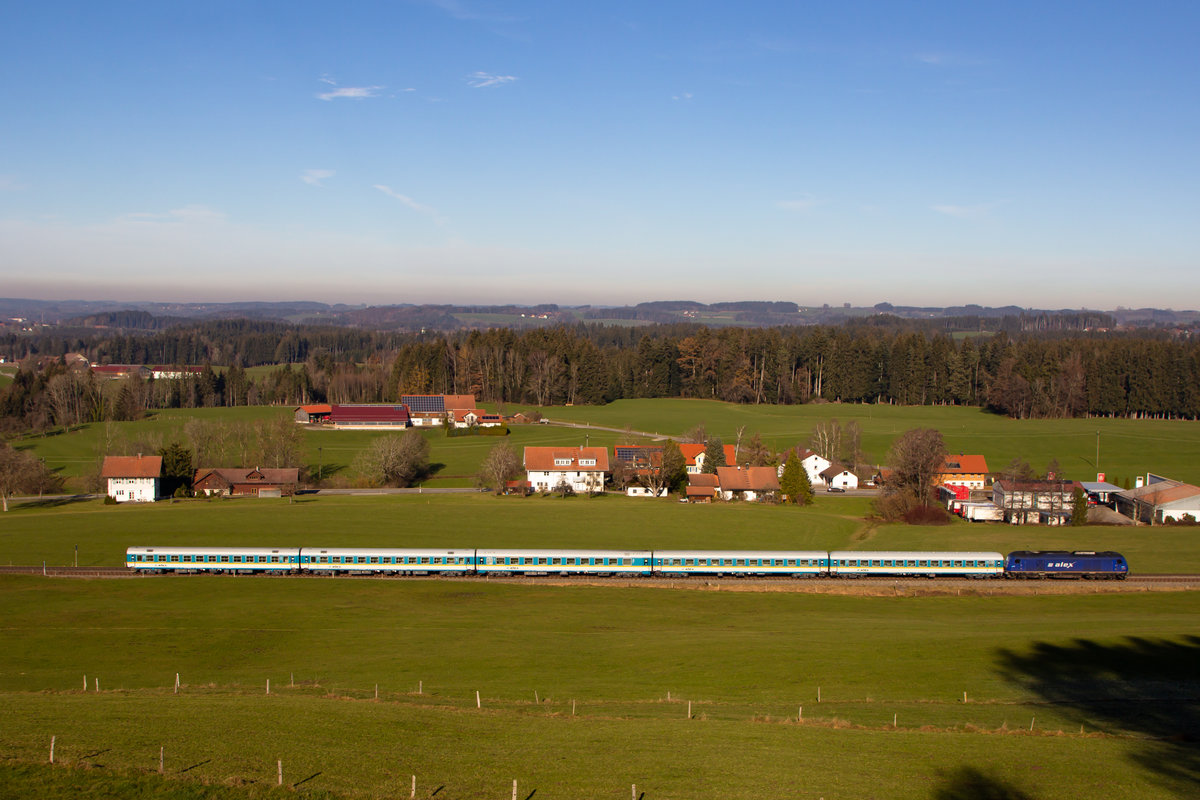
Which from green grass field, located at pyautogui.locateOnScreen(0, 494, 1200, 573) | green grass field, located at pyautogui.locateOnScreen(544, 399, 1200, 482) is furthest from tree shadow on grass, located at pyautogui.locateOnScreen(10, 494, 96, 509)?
green grass field, located at pyautogui.locateOnScreen(544, 399, 1200, 482)

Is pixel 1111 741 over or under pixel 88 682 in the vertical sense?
over

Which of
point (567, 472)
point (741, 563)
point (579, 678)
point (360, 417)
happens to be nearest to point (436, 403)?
point (360, 417)

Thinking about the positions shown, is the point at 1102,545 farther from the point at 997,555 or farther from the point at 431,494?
the point at 431,494

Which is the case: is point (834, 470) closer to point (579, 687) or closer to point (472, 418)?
point (472, 418)

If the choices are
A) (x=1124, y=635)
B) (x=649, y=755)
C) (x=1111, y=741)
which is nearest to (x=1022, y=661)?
(x=1124, y=635)

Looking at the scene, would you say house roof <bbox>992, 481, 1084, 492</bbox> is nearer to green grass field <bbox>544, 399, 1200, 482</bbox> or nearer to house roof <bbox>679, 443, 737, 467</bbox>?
green grass field <bbox>544, 399, 1200, 482</bbox>

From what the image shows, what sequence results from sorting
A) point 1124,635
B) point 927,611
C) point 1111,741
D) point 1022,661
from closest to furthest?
point 1111,741 → point 1022,661 → point 1124,635 → point 927,611
